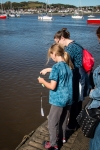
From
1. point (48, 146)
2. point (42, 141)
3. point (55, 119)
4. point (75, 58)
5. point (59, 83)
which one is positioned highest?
point (75, 58)

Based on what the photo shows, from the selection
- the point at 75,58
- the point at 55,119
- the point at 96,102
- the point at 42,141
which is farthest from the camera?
the point at 42,141

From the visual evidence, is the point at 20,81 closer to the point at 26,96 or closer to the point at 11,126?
the point at 26,96

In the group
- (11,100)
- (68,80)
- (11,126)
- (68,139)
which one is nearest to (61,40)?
(68,80)

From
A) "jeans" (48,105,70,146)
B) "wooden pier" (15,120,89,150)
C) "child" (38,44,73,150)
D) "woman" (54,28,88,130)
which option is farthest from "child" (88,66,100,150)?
"wooden pier" (15,120,89,150)

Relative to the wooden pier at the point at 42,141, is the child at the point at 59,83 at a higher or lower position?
higher

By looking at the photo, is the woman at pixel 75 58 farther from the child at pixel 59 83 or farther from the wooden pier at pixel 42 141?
the wooden pier at pixel 42 141

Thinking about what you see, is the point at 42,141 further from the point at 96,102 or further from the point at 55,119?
the point at 96,102

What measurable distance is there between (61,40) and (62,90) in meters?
0.90

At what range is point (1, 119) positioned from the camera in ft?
18.3

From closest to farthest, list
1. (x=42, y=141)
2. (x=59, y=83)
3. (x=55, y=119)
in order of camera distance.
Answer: (x=59, y=83) → (x=55, y=119) → (x=42, y=141)

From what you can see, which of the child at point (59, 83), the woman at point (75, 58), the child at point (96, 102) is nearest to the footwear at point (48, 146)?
the child at point (59, 83)

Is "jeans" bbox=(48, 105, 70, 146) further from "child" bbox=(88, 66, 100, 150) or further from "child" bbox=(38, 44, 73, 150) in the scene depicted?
"child" bbox=(88, 66, 100, 150)

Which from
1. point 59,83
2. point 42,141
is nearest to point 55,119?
point 59,83

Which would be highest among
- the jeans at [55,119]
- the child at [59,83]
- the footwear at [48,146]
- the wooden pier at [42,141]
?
the child at [59,83]
